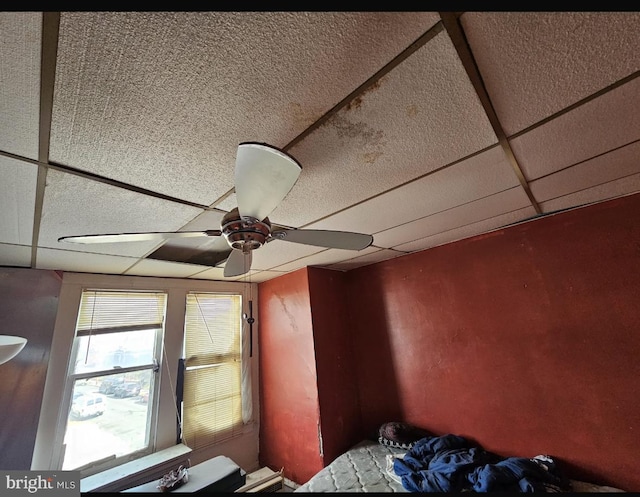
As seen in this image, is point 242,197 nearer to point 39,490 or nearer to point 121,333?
point 39,490

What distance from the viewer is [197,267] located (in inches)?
112

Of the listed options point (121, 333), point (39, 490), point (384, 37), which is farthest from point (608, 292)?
point (121, 333)

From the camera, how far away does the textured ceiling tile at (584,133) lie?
0.99m

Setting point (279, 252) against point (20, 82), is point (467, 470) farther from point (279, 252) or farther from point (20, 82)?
point (20, 82)

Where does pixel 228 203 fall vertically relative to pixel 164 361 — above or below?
above

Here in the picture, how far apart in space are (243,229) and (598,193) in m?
2.27

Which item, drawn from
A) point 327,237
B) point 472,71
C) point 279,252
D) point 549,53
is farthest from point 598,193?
point 279,252

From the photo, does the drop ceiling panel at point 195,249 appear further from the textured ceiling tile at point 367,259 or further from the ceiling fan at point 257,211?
the textured ceiling tile at point 367,259

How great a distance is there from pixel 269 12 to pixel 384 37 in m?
0.29

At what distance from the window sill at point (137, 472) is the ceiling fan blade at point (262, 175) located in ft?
9.00

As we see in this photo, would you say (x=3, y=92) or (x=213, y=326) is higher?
(x=3, y=92)

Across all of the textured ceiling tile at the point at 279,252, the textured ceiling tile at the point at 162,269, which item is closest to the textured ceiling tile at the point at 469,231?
the textured ceiling tile at the point at 279,252

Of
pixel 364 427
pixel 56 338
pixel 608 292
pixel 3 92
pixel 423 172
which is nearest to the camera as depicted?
pixel 3 92

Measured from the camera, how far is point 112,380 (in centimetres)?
275
